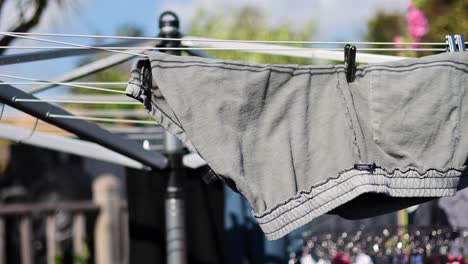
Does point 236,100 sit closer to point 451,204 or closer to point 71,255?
point 451,204

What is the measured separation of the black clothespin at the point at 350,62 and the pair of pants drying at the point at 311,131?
0.17 ft

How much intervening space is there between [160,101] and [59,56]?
0.96 meters

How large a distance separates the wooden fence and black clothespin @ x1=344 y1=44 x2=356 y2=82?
4.52 metres

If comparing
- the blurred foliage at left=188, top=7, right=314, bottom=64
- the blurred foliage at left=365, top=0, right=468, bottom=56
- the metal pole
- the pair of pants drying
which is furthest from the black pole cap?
the blurred foliage at left=188, top=7, right=314, bottom=64

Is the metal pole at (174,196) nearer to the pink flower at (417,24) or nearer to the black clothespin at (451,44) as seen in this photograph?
the black clothespin at (451,44)

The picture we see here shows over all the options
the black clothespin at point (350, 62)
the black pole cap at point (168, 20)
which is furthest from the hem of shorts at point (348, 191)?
the black pole cap at point (168, 20)

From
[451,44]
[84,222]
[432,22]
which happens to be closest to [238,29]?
[432,22]

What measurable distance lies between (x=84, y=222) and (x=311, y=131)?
16.1ft

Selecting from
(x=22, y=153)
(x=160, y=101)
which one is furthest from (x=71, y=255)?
(x=160, y=101)

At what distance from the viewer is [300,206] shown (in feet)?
7.24

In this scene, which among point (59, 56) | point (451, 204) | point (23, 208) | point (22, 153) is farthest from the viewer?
point (22, 153)

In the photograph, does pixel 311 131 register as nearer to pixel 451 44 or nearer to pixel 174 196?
pixel 451 44

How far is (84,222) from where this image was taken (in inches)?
272

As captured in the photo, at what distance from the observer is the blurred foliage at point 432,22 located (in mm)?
7829
